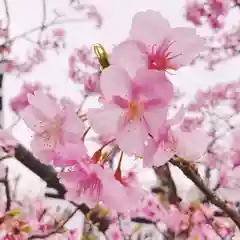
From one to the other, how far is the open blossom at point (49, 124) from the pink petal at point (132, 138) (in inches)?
2.4

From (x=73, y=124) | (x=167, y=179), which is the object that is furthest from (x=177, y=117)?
(x=167, y=179)

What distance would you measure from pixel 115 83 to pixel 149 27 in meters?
0.10

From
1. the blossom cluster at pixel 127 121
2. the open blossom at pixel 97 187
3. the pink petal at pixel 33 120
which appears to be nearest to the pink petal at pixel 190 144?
the blossom cluster at pixel 127 121

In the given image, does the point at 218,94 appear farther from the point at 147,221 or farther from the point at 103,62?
the point at 103,62

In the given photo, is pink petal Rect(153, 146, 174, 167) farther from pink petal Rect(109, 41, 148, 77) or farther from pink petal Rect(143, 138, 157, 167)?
pink petal Rect(109, 41, 148, 77)

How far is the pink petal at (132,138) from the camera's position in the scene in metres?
0.53

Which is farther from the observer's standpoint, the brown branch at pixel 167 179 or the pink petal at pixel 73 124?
the brown branch at pixel 167 179

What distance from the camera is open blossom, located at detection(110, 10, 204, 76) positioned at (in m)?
0.50

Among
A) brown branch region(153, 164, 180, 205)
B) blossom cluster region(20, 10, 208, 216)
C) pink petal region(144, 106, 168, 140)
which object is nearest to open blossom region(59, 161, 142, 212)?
blossom cluster region(20, 10, 208, 216)

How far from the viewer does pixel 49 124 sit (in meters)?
0.60

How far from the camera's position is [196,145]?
0.60 m

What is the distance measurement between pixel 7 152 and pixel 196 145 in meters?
0.69

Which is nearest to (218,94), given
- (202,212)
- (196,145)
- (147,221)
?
(147,221)

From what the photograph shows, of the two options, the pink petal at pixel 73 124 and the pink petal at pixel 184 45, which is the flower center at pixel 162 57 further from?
the pink petal at pixel 73 124
